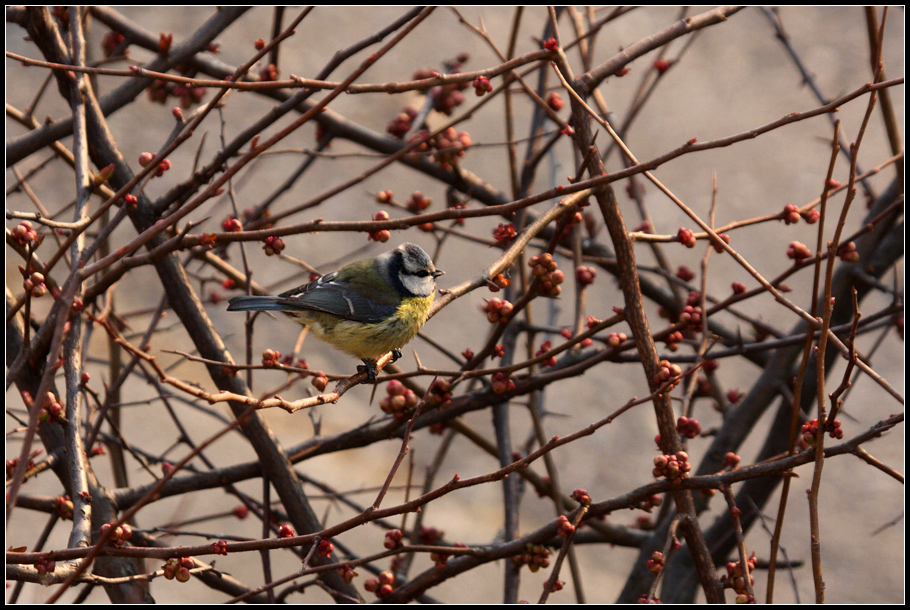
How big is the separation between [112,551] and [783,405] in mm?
1847

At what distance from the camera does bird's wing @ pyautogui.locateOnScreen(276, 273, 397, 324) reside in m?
2.05

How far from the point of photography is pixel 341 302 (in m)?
2.09

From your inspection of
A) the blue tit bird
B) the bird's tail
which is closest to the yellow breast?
the blue tit bird

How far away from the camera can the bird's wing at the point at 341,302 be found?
205cm

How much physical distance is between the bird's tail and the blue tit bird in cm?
9

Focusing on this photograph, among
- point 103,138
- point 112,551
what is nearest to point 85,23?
point 103,138

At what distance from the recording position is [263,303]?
1.83 meters

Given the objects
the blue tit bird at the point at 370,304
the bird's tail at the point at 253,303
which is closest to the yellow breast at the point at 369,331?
the blue tit bird at the point at 370,304

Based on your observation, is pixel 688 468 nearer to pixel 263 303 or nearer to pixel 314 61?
A: pixel 263 303

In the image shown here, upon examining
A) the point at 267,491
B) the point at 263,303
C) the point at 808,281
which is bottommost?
the point at 267,491

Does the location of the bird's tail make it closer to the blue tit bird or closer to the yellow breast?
the blue tit bird

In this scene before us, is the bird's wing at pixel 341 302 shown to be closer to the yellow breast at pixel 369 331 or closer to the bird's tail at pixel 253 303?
the yellow breast at pixel 369 331

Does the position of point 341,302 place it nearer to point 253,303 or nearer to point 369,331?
point 369,331

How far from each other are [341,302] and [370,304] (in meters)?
0.08
